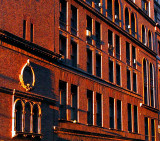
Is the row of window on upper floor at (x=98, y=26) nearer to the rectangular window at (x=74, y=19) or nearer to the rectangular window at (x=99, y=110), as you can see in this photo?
the rectangular window at (x=74, y=19)

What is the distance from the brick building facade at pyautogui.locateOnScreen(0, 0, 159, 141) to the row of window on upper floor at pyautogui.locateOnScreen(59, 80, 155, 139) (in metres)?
0.08

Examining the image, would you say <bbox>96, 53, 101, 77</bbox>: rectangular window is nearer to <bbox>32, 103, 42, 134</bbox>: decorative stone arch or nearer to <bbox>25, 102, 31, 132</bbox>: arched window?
<bbox>32, 103, 42, 134</bbox>: decorative stone arch

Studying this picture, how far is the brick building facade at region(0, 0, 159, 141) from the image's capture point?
100 ft

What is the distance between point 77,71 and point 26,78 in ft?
25.6

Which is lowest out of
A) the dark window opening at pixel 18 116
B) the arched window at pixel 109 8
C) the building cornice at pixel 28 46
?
the dark window opening at pixel 18 116

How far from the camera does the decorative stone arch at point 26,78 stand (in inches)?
1220

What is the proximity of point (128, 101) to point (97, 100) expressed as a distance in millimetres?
Result: 6861

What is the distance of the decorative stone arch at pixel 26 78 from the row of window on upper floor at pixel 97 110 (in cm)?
437

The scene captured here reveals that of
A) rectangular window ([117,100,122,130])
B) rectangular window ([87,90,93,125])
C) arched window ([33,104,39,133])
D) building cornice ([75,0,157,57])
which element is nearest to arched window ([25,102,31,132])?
arched window ([33,104,39,133])

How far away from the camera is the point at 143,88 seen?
5378 cm

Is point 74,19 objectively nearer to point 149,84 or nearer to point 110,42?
point 110,42

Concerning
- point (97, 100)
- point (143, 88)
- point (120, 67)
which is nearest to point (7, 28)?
point (97, 100)

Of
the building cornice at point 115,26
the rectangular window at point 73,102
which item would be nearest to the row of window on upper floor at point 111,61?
the building cornice at point 115,26

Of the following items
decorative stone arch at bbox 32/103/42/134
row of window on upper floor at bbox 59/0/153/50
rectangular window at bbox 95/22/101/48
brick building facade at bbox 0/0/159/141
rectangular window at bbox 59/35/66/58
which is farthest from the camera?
rectangular window at bbox 95/22/101/48
